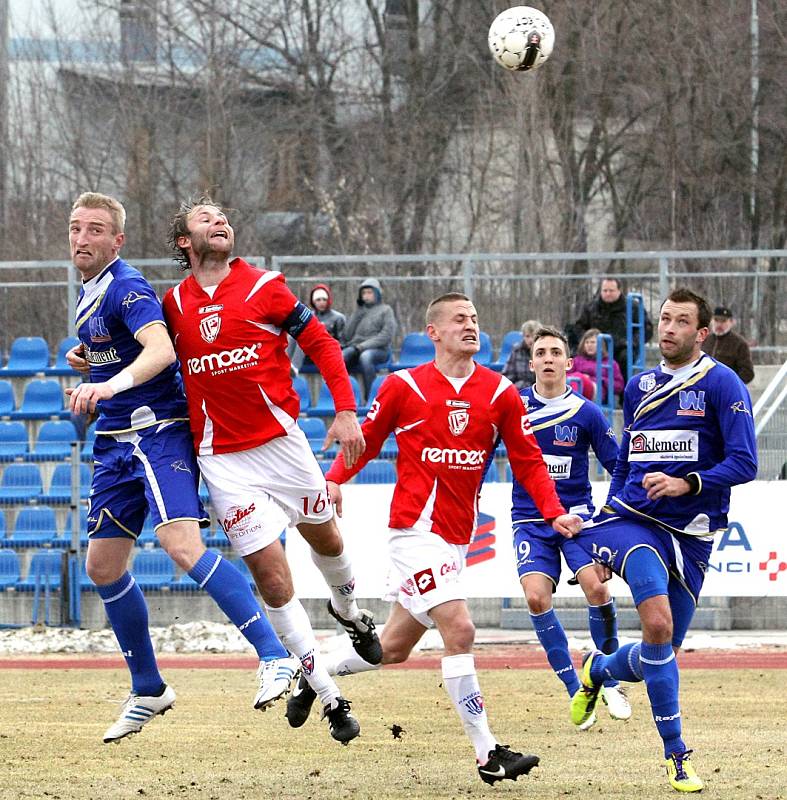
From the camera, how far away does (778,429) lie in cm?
1443

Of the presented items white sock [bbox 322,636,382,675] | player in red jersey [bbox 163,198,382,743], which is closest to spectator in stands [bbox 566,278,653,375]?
white sock [bbox 322,636,382,675]

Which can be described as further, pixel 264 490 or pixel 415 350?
pixel 415 350

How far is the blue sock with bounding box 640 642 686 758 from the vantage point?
6.61 metres

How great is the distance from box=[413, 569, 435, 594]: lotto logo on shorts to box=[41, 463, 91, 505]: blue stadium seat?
8411mm

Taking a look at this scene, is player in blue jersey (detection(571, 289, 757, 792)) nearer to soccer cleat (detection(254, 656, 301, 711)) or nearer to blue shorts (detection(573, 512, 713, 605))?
blue shorts (detection(573, 512, 713, 605))

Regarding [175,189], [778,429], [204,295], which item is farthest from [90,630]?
[175,189]

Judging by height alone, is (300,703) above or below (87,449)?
above

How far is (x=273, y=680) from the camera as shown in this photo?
6555mm

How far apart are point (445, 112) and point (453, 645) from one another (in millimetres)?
21136

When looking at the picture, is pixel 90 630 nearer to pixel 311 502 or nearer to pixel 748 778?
pixel 311 502

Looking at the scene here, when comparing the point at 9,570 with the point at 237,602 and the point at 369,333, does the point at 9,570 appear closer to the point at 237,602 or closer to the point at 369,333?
the point at 369,333

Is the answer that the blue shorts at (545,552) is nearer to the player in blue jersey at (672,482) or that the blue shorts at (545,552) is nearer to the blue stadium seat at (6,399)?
the player in blue jersey at (672,482)

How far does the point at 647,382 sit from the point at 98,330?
8.64ft

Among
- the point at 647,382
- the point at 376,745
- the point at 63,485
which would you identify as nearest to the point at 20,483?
the point at 63,485
